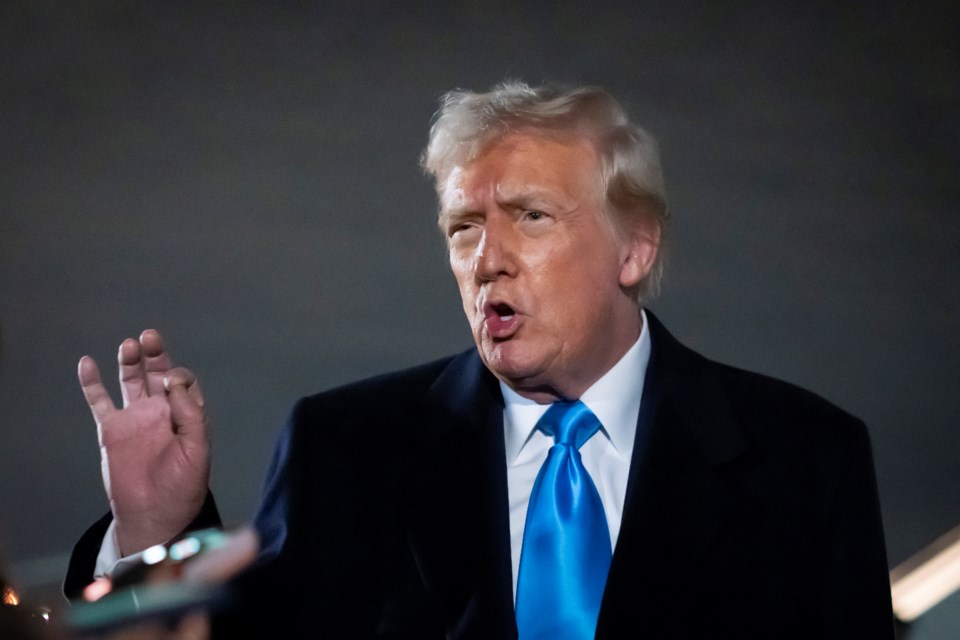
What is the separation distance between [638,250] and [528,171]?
0.24 metres

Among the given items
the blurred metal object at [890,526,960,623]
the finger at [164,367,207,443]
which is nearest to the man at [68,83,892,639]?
the finger at [164,367,207,443]

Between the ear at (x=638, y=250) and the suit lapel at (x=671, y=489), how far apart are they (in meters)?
0.13

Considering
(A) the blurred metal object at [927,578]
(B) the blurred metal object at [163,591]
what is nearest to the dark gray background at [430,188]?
(A) the blurred metal object at [927,578]

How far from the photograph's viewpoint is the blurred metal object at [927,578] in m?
2.56

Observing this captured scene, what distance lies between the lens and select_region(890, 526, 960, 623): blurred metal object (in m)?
2.56

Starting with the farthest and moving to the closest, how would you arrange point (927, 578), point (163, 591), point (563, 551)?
point (927, 578) → point (563, 551) → point (163, 591)

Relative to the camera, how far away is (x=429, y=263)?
2902 mm

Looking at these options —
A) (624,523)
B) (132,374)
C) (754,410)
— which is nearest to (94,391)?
(132,374)

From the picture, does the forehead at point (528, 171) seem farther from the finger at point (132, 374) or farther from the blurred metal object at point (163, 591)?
the blurred metal object at point (163, 591)

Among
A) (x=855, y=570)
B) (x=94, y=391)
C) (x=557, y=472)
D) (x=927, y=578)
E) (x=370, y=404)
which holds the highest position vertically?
(x=94, y=391)

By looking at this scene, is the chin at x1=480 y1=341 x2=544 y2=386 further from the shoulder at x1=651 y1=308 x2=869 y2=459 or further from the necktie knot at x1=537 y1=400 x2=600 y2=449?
the shoulder at x1=651 y1=308 x2=869 y2=459

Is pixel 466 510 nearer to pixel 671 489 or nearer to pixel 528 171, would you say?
pixel 671 489

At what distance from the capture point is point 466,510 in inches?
77.3

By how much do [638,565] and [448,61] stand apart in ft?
4.44
